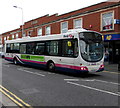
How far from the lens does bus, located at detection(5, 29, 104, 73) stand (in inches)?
370

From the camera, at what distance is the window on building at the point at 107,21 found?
1795 centimetres

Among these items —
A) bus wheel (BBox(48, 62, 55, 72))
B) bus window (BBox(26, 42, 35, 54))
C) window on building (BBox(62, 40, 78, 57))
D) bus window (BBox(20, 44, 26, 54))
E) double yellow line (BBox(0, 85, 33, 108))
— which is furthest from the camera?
bus window (BBox(20, 44, 26, 54))

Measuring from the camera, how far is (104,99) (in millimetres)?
5324

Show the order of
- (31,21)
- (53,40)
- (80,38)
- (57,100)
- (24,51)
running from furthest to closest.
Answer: (31,21) < (24,51) < (53,40) < (80,38) < (57,100)

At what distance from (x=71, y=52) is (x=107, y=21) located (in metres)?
10.7

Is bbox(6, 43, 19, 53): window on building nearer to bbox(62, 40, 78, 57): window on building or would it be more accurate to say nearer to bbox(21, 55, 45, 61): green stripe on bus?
bbox(21, 55, 45, 61): green stripe on bus

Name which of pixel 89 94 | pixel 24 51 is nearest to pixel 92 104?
pixel 89 94

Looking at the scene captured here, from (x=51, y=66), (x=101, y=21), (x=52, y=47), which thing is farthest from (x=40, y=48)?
(x=101, y=21)

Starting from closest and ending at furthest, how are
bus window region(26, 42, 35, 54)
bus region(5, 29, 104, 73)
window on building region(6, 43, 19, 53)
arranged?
bus region(5, 29, 104, 73) → bus window region(26, 42, 35, 54) → window on building region(6, 43, 19, 53)

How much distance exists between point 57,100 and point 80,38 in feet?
17.0

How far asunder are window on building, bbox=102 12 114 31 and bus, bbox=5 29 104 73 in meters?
8.78

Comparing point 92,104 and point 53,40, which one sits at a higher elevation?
point 53,40

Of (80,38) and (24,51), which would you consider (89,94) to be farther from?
(24,51)

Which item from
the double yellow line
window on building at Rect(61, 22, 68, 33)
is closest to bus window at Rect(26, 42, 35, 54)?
the double yellow line
